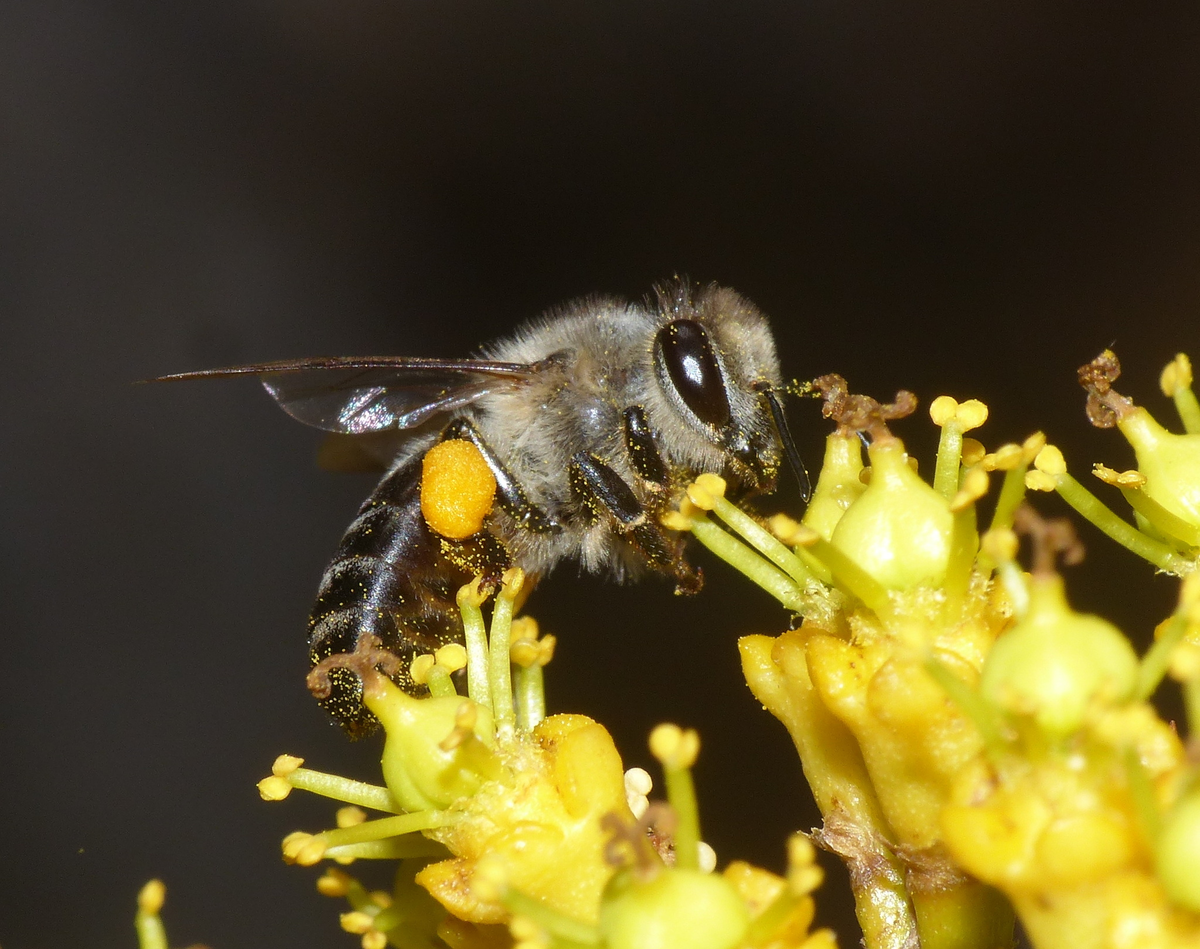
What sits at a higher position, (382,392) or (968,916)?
(382,392)

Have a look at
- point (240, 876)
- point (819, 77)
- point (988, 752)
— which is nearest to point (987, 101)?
point (819, 77)

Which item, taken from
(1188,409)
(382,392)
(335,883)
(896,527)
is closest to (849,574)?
(896,527)

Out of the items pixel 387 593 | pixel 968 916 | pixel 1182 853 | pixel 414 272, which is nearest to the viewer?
pixel 1182 853

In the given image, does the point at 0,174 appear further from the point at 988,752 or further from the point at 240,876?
the point at 988,752

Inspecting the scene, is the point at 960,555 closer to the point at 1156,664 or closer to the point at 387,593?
the point at 1156,664

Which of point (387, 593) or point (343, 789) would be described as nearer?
point (343, 789)
